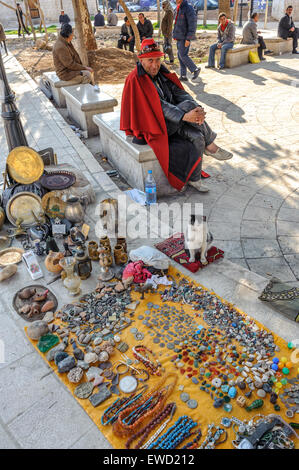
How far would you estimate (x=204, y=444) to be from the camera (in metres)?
2.31

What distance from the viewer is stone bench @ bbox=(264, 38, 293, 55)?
1282 centimetres

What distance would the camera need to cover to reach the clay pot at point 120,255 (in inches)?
148

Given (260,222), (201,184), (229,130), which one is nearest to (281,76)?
(229,130)

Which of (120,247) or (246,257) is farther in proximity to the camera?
(246,257)

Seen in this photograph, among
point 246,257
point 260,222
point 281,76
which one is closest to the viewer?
point 246,257

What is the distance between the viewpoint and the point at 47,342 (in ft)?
9.88

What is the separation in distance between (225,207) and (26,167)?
266 cm

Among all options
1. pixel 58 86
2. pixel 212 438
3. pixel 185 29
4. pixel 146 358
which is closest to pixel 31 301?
pixel 146 358

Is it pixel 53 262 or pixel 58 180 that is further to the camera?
pixel 58 180

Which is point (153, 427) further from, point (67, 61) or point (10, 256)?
point (67, 61)

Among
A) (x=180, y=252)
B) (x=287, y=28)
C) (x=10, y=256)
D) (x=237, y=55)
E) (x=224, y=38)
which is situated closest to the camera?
(x=180, y=252)

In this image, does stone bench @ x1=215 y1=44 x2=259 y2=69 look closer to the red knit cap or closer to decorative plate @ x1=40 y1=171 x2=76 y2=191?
the red knit cap

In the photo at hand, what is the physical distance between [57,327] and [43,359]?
315mm

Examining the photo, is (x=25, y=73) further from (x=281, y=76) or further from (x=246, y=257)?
(x=246, y=257)
